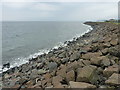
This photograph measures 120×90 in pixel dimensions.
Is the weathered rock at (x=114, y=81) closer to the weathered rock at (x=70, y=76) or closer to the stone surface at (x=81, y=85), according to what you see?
the stone surface at (x=81, y=85)

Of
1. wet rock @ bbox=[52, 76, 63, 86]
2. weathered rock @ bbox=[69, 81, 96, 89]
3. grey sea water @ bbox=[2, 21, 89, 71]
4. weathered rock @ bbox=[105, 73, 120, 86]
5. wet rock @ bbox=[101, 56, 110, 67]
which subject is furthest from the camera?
grey sea water @ bbox=[2, 21, 89, 71]

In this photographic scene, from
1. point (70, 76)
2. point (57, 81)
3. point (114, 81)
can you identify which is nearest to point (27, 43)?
point (57, 81)

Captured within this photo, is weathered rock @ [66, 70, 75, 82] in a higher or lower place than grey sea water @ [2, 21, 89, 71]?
higher

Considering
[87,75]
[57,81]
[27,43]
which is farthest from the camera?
[27,43]

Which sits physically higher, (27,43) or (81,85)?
(81,85)

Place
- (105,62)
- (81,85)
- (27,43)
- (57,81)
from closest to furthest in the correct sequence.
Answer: (81,85)
(57,81)
(105,62)
(27,43)

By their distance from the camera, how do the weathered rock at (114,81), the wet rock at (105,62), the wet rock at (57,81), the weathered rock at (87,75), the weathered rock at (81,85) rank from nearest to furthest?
the weathered rock at (81,85)
the weathered rock at (114,81)
the weathered rock at (87,75)
the wet rock at (57,81)
the wet rock at (105,62)

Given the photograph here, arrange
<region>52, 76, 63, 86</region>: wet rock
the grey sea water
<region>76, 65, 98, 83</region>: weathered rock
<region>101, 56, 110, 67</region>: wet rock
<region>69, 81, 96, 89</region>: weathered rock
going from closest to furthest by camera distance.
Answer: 1. <region>69, 81, 96, 89</region>: weathered rock
2. <region>76, 65, 98, 83</region>: weathered rock
3. <region>52, 76, 63, 86</region>: wet rock
4. <region>101, 56, 110, 67</region>: wet rock
5. the grey sea water

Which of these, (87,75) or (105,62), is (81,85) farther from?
(105,62)

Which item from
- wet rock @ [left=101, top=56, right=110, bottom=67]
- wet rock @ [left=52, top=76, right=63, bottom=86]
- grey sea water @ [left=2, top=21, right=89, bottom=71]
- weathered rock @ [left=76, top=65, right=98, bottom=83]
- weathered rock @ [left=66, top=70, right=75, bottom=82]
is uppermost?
wet rock @ [left=101, top=56, right=110, bottom=67]

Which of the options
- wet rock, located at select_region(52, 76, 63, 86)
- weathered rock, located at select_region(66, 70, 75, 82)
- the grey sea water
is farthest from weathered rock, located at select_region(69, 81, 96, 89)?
the grey sea water

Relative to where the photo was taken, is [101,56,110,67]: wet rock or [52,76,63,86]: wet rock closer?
[52,76,63,86]: wet rock

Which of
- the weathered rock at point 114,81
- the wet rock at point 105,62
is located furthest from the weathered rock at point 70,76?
the wet rock at point 105,62

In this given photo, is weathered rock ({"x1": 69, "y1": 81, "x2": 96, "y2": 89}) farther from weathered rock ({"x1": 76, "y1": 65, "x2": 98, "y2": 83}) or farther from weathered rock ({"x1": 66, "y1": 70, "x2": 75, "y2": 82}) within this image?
weathered rock ({"x1": 66, "y1": 70, "x2": 75, "y2": 82})
